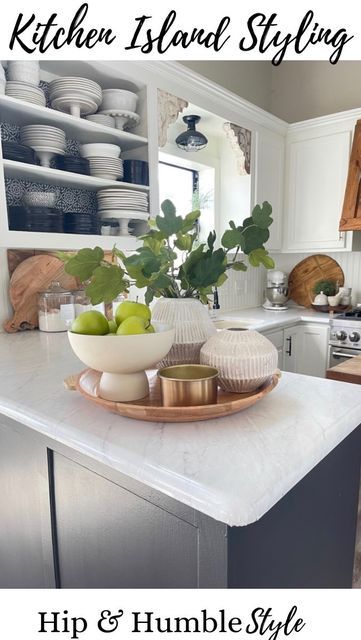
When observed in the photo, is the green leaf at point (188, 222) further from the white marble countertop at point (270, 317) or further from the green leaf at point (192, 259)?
the white marble countertop at point (270, 317)

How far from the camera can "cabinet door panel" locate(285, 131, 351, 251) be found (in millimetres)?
2885

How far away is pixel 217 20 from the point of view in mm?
1619

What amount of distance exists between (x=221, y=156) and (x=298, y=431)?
9.09ft

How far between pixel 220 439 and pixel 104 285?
0.38 metres

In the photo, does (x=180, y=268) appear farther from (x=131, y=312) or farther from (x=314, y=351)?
(x=314, y=351)

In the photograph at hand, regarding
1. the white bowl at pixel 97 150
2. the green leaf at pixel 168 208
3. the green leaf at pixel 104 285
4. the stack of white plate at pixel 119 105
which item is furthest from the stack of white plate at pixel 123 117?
the green leaf at pixel 104 285

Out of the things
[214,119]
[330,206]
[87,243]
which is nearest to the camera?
[87,243]

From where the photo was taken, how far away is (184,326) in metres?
0.93

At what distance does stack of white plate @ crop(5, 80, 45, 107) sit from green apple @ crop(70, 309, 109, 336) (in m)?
1.20

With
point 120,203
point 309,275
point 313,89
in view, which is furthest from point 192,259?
point 313,89

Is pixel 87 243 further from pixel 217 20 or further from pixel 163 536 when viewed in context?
pixel 163 536

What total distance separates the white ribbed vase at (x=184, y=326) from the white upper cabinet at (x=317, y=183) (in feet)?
7.67

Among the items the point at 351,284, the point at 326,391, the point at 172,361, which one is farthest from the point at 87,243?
the point at 351,284

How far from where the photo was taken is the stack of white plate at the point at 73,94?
171 cm
